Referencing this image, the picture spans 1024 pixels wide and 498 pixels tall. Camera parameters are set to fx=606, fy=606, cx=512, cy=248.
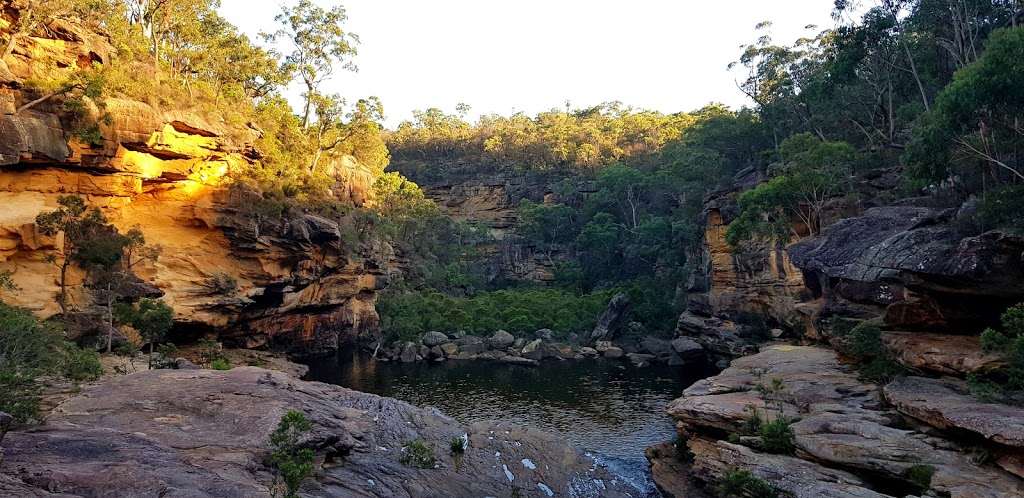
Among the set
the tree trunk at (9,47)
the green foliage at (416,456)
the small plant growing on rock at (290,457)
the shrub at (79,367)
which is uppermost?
the tree trunk at (9,47)

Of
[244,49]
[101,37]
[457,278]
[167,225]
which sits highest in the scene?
[244,49]

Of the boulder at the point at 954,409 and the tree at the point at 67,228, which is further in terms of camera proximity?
the tree at the point at 67,228

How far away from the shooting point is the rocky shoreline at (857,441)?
1366cm

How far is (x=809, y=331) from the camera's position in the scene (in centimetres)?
3431

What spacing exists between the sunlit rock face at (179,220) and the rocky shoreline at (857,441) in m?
26.2

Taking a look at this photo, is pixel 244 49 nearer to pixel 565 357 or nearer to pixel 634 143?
A: pixel 565 357

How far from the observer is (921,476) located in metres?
13.8

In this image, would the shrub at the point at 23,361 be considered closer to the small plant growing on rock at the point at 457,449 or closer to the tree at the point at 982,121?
the small plant growing on rock at the point at 457,449

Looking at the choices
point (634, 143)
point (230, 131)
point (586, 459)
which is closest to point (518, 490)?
point (586, 459)

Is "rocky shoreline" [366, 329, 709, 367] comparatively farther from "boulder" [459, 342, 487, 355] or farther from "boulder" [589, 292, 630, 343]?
"boulder" [589, 292, 630, 343]

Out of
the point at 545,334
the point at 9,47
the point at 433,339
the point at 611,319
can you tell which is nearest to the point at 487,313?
the point at 545,334

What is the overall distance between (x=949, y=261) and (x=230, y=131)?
36714mm

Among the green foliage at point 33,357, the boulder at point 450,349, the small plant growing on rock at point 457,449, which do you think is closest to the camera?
the green foliage at point 33,357

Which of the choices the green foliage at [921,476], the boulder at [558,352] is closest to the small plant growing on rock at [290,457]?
the green foliage at [921,476]
